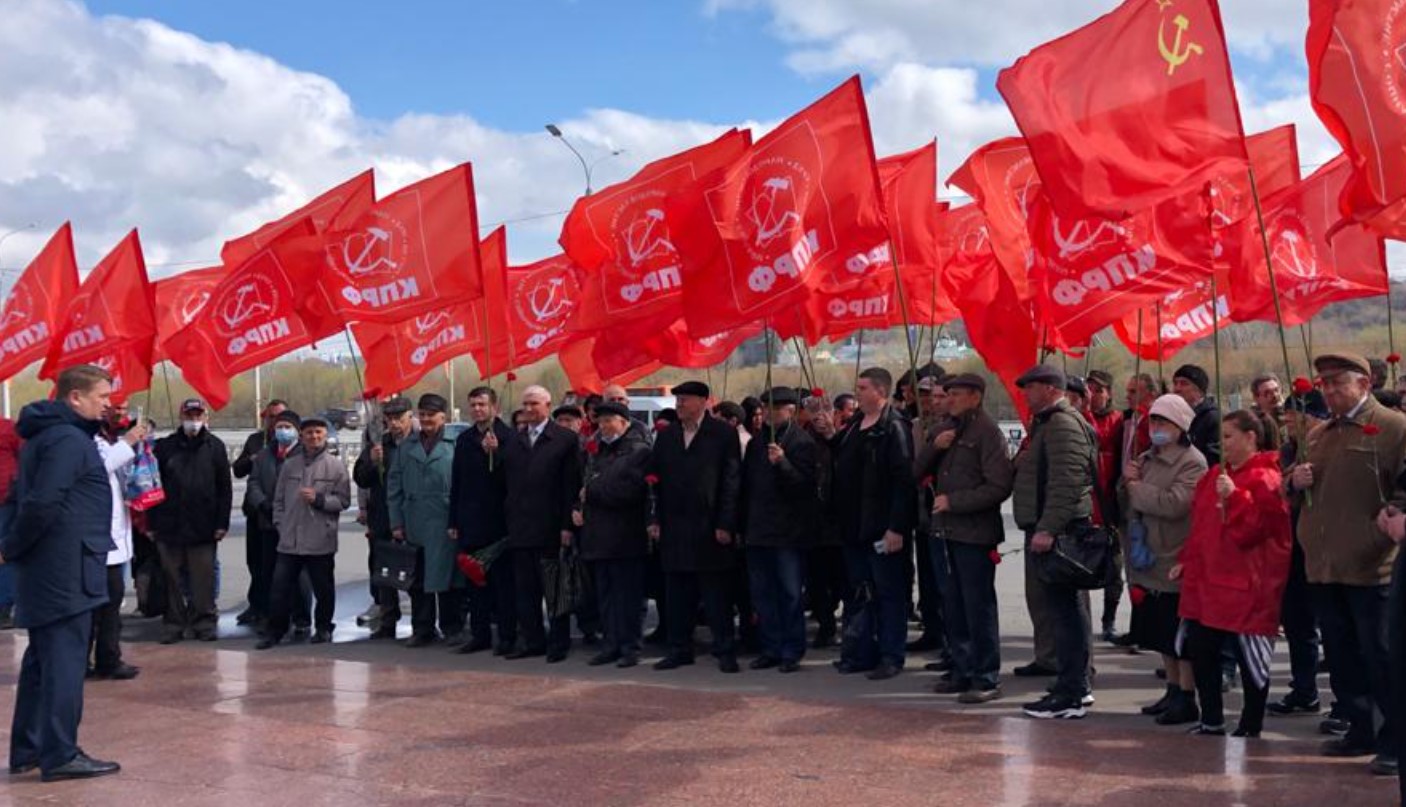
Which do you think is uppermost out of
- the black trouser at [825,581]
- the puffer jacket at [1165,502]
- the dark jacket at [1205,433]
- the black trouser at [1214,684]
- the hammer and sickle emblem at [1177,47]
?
the hammer and sickle emblem at [1177,47]

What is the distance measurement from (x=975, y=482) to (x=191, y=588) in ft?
21.7

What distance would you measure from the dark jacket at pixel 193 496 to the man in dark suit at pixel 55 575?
468 cm

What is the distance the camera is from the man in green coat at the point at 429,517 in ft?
35.1

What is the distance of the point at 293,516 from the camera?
1097 centimetres

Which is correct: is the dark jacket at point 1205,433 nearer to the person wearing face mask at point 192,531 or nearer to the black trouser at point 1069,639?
the black trouser at point 1069,639

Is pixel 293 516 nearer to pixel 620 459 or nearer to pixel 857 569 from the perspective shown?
pixel 620 459

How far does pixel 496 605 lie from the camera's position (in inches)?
412

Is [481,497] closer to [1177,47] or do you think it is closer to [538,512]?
[538,512]

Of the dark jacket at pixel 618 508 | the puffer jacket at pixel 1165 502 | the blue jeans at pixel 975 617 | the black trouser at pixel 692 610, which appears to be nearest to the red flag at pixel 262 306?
the dark jacket at pixel 618 508

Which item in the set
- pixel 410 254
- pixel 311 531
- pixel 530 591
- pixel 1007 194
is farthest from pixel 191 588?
pixel 1007 194

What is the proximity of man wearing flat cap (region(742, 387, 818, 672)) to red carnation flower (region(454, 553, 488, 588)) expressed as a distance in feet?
6.76

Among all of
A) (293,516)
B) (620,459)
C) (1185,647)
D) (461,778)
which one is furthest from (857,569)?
(293,516)

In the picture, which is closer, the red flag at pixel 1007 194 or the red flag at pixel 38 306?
the red flag at pixel 1007 194

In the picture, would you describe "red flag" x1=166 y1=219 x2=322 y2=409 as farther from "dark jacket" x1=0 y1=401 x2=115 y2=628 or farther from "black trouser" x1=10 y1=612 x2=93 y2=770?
"black trouser" x1=10 y1=612 x2=93 y2=770
